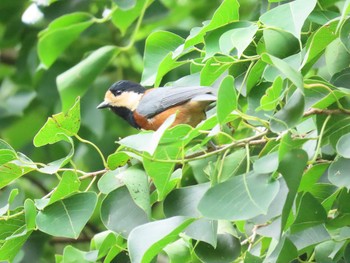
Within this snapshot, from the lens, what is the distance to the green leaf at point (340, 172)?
275 centimetres

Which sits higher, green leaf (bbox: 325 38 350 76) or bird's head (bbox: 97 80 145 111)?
green leaf (bbox: 325 38 350 76)

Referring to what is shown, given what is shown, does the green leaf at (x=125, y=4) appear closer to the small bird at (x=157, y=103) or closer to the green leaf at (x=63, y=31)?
the green leaf at (x=63, y=31)

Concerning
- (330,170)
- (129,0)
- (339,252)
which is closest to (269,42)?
(330,170)

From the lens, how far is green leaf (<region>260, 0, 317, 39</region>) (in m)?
2.77

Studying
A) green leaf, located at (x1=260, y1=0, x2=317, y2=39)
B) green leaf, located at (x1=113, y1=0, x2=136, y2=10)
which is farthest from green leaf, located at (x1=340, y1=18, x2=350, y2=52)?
green leaf, located at (x1=113, y1=0, x2=136, y2=10)

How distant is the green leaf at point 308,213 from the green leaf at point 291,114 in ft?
1.06

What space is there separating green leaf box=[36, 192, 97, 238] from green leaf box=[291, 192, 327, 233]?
61 centimetres

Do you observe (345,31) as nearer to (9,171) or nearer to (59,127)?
(59,127)

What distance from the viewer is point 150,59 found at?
345 cm

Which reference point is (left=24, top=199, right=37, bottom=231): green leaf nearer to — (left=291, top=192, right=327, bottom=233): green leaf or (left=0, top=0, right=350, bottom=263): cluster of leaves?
(left=0, top=0, right=350, bottom=263): cluster of leaves

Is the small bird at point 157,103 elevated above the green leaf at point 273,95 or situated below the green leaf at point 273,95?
below

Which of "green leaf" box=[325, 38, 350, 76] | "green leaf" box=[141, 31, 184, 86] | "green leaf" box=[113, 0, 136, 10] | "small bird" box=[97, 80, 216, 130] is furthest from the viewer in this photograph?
"green leaf" box=[113, 0, 136, 10]

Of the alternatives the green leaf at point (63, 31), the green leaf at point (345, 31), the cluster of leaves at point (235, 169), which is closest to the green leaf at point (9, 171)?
the cluster of leaves at point (235, 169)

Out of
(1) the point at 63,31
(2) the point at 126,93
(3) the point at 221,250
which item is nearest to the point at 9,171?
(3) the point at 221,250
